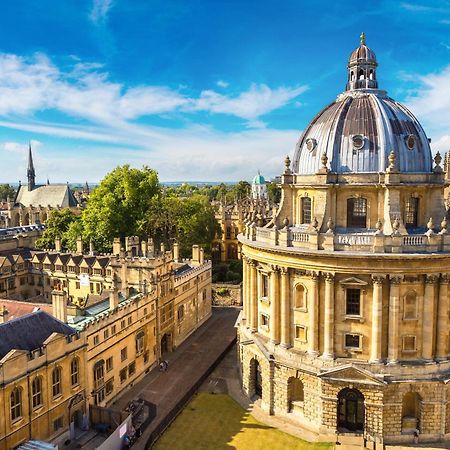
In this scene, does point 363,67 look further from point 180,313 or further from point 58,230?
point 58,230

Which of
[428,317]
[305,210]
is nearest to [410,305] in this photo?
[428,317]

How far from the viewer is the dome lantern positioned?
4100 centimetres

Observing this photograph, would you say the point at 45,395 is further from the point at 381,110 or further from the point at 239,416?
the point at 381,110

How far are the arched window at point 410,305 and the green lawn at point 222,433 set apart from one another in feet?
35.9

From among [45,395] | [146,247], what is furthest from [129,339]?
[146,247]

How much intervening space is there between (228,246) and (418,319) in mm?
67063

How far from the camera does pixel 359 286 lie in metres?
33.3

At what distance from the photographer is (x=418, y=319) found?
110 feet

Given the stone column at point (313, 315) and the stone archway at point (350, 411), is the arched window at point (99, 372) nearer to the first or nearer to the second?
the stone column at point (313, 315)

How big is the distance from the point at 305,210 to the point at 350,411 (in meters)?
16.2

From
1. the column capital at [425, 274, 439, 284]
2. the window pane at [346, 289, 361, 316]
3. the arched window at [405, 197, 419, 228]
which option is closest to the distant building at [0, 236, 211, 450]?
the window pane at [346, 289, 361, 316]

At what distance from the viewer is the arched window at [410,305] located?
33.3 meters

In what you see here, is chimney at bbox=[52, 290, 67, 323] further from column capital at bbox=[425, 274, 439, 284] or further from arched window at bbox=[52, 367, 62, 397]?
column capital at bbox=[425, 274, 439, 284]

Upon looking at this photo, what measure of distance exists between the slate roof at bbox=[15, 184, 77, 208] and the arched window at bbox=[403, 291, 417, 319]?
104447 mm
